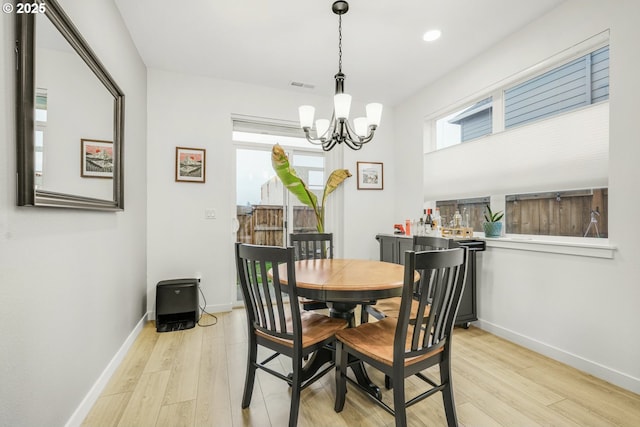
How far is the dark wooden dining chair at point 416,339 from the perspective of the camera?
1.29 m

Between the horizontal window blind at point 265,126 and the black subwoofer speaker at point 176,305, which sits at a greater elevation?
the horizontal window blind at point 265,126

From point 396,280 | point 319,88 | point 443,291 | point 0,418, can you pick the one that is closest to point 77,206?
point 0,418

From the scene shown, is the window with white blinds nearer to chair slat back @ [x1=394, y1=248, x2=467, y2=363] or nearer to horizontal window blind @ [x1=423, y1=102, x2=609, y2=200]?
horizontal window blind @ [x1=423, y1=102, x2=609, y2=200]

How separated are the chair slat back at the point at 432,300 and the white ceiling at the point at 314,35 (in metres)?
Answer: 2.01

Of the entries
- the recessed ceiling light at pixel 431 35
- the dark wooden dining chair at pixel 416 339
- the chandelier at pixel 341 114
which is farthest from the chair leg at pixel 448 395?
the recessed ceiling light at pixel 431 35

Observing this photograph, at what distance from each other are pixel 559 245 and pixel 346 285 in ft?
6.04

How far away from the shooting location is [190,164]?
340 cm

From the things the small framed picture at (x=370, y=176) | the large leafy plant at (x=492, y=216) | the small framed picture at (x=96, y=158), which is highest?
the small framed picture at (x=370, y=176)

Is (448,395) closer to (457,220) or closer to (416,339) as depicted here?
(416,339)

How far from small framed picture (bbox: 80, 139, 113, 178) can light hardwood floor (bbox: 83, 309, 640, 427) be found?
1.37 meters

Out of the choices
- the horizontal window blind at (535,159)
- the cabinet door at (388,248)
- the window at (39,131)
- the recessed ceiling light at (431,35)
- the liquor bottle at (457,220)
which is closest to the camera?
the window at (39,131)

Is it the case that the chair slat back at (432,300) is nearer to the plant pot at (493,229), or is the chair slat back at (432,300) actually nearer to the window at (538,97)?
the plant pot at (493,229)

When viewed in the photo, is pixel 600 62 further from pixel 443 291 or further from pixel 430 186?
pixel 443 291

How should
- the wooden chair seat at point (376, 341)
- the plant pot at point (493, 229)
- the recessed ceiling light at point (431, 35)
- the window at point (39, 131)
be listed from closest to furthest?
the window at point (39, 131)
the wooden chair seat at point (376, 341)
the recessed ceiling light at point (431, 35)
the plant pot at point (493, 229)
